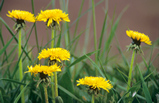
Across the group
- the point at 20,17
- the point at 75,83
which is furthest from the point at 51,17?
the point at 75,83

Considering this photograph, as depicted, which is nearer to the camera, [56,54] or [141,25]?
[56,54]

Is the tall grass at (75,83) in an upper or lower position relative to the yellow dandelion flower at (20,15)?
lower

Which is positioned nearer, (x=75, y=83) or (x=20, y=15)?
(x=20, y=15)

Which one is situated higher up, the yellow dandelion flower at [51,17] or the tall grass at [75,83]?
the yellow dandelion flower at [51,17]

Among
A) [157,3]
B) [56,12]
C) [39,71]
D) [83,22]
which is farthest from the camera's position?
[83,22]

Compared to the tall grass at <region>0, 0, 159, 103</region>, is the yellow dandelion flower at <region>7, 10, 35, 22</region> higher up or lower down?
higher up

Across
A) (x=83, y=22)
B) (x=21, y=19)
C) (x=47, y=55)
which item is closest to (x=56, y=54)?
(x=47, y=55)

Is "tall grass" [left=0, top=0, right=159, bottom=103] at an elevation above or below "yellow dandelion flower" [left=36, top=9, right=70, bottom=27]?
below

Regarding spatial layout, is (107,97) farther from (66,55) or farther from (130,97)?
(66,55)

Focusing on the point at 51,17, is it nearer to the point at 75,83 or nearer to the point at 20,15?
the point at 20,15

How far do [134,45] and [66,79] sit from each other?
0.18 metres

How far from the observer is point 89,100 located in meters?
0.56

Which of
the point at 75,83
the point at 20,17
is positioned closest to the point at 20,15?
the point at 20,17

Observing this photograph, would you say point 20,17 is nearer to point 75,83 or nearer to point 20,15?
point 20,15
